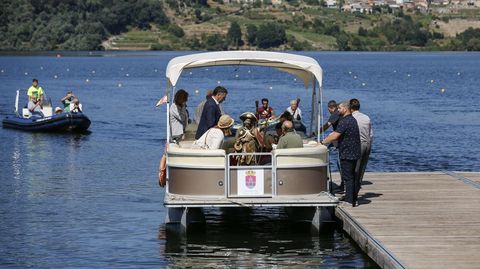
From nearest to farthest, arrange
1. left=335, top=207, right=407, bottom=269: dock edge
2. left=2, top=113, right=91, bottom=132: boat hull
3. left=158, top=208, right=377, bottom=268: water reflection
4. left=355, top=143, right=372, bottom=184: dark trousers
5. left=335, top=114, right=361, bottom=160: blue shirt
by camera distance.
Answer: left=335, top=207, right=407, bottom=269: dock edge
left=158, top=208, right=377, bottom=268: water reflection
left=335, top=114, right=361, bottom=160: blue shirt
left=355, top=143, right=372, bottom=184: dark trousers
left=2, top=113, right=91, bottom=132: boat hull

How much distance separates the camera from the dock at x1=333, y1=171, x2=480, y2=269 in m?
16.0

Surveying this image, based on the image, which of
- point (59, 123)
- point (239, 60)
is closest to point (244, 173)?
point (239, 60)

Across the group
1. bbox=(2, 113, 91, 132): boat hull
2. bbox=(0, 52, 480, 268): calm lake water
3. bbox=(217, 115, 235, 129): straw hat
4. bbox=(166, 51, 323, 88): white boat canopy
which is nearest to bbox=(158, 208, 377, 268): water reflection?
bbox=(0, 52, 480, 268): calm lake water

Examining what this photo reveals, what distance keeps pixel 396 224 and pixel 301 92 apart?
65.1 m

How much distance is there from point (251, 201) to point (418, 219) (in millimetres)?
2882

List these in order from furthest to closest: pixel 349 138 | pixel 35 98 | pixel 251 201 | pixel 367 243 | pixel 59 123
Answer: pixel 35 98 → pixel 59 123 → pixel 349 138 → pixel 251 201 → pixel 367 243

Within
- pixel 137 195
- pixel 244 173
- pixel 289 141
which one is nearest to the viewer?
pixel 244 173

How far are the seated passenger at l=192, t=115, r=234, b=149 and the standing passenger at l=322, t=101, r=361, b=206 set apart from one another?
1.79 m

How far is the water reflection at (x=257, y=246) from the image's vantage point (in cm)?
1819

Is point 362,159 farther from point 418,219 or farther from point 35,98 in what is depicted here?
point 35,98

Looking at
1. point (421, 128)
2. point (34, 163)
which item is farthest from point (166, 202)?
point (421, 128)

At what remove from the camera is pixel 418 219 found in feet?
62.1

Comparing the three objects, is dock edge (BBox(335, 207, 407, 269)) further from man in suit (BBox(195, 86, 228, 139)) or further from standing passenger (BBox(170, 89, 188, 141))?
standing passenger (BBox(170, 89, 188, 141))

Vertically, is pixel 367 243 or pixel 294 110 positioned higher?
pixel 294 110
